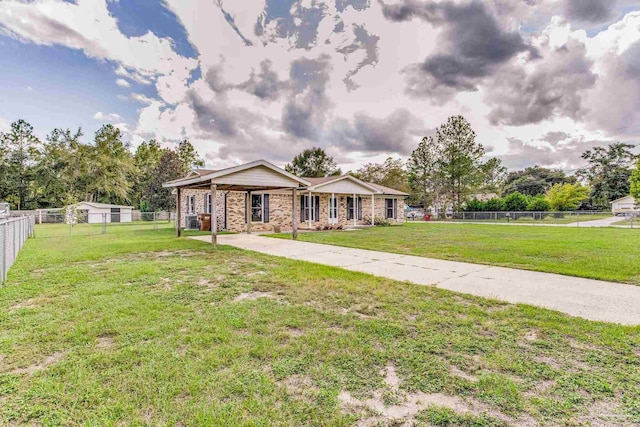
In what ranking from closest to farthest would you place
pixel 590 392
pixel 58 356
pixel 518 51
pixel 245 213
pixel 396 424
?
pixel 396 424
pixel 590 392
pixel 58 356
pixel 518 51
pixel 245 213

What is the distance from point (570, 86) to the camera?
16641 mm

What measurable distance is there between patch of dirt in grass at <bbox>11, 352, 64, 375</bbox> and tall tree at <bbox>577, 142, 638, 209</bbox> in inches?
2206

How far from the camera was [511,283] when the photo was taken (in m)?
5.46

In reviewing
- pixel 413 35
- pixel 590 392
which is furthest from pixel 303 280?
pixel 413 35

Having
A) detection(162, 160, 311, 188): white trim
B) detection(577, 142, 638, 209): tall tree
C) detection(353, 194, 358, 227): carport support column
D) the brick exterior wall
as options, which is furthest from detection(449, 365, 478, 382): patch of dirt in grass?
detection(577, 142, 638, 209): tall tree

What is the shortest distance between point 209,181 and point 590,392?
11.0m

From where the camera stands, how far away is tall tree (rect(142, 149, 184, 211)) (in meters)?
32.1

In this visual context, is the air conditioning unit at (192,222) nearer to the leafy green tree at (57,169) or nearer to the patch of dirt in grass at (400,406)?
the patch of dirt in grass at (400,406)

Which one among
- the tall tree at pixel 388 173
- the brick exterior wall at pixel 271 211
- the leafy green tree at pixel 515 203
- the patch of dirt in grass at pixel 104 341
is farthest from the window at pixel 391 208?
the patch of dirt in grass at pixel 104 341

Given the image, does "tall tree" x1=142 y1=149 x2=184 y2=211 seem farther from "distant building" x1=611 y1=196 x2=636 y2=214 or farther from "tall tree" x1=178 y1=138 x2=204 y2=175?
"distant building" x1=611 y1=196 x2=636 y2=214

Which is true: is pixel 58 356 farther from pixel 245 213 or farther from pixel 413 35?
pixel 413 35

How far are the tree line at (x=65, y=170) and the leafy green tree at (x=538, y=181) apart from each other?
5539 centimetres

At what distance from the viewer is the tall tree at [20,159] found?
31828mm

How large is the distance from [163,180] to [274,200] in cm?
2043
